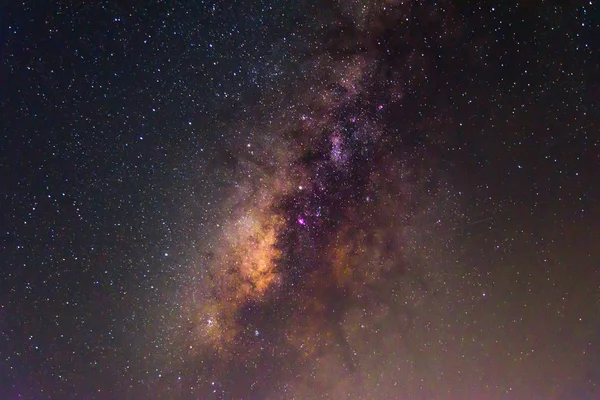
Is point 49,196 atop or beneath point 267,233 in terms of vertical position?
atop

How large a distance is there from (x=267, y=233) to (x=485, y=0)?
3134mm

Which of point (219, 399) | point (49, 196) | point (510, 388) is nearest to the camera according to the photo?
point (49, 196)

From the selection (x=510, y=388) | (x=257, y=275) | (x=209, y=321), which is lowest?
(x=510, y=388)

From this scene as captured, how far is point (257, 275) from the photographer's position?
3943 millimetres

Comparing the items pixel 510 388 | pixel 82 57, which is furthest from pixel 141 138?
pixel 510 388

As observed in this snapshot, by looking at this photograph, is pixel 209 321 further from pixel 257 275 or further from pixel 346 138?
pixel 346 138

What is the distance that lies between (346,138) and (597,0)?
273cm

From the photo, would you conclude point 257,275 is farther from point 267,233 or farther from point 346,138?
point 346,138

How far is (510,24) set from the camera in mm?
3629

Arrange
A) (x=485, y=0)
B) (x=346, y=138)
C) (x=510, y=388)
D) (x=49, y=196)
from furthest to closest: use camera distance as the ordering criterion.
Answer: (x=510, y=388) → (x=346, y=138) → (x=485, y=0) → (x=49, y=196)

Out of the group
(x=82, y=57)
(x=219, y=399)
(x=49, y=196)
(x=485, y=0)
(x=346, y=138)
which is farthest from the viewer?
(x=219, y=399)

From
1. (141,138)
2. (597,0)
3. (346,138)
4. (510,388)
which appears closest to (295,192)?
(346,138)

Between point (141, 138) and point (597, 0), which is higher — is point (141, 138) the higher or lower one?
the higher one

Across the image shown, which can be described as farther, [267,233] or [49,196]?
[267,233]
